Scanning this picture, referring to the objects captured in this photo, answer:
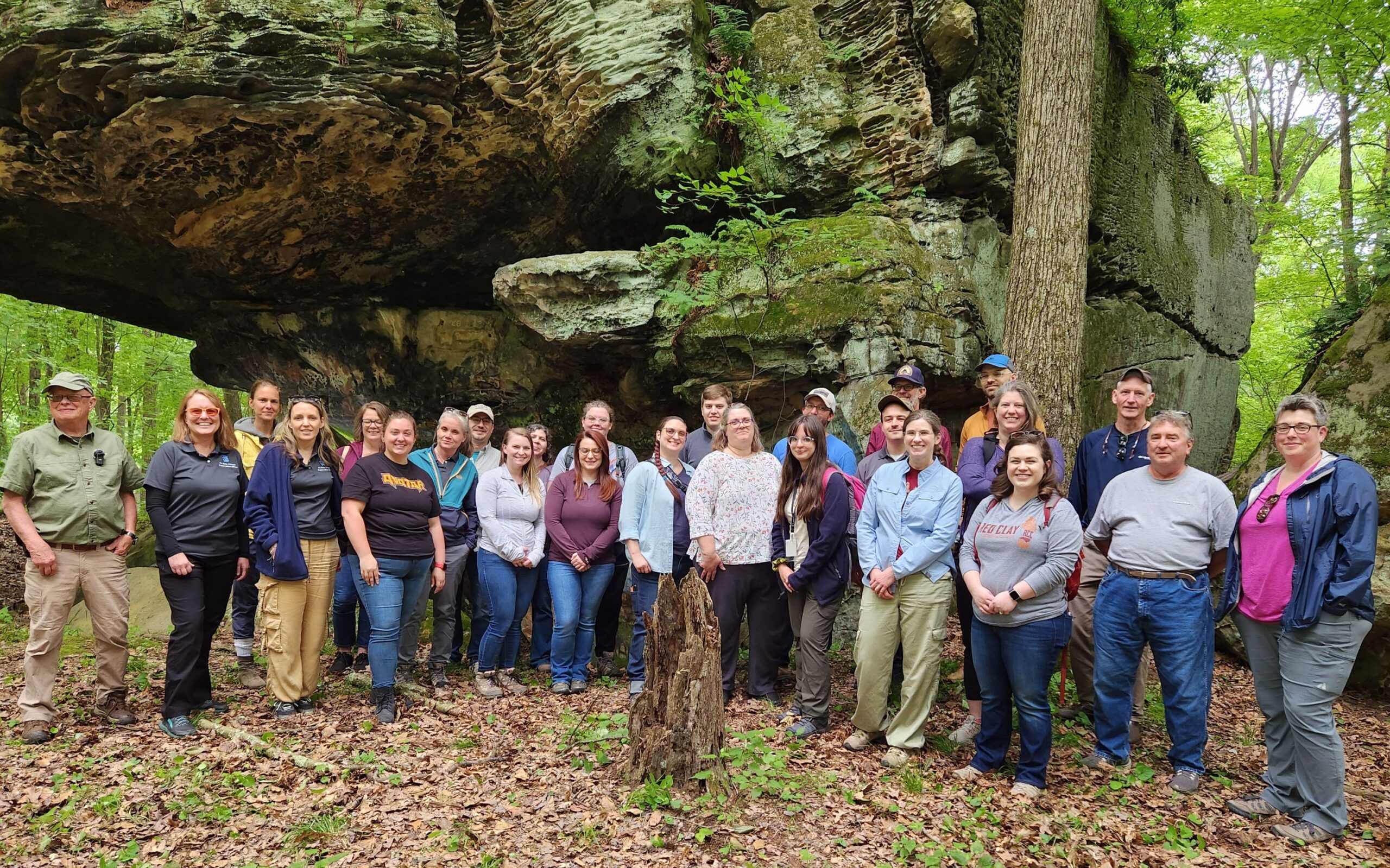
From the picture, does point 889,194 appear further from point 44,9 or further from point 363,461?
point 44,9

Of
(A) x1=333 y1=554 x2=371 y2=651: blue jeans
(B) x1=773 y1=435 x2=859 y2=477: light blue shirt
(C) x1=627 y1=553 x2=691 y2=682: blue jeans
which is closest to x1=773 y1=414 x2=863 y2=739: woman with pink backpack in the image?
(B) x1=773 y1=435 x2=859 y2=477: light blue shirt

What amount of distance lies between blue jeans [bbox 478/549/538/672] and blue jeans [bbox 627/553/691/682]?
862mm

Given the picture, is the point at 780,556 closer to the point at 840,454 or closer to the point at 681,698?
the point at 840,454

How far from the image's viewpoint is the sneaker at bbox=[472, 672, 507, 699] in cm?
580

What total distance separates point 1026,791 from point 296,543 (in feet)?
15.8

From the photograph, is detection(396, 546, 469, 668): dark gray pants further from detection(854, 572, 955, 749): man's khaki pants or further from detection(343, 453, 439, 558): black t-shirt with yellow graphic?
detection(854, 572, 955, 749): man's khaki pants

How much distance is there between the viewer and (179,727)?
4.90m

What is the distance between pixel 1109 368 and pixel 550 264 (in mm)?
6677

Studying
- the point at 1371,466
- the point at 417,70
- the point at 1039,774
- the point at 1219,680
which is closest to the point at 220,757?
the point at 1039,774

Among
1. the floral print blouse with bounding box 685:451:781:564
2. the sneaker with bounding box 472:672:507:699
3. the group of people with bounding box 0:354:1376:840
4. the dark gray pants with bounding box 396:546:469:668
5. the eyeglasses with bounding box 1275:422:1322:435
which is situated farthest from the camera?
the dark gray pants with bounding box 396:546:469:668

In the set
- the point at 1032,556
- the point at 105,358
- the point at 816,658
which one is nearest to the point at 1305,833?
the point at 1032,556

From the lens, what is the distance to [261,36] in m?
7.47

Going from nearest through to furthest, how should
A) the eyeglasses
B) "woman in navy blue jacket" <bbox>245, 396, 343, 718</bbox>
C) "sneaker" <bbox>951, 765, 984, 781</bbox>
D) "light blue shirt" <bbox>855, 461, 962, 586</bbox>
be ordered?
the eyeglasses
"sneaker" <bbox>951, 765, 984, 781</bbox>
"light blue shirt" <bbox>855, 461, 962, 586</bbox>
"woman in navy blue jacket" <bbox>245, 396, 343, 718</bbox>

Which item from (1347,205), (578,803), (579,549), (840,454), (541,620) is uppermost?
(1347,205)
